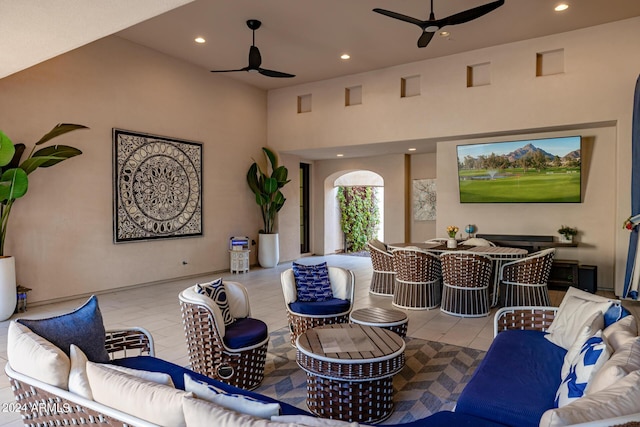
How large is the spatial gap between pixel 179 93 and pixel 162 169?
62.7 inches

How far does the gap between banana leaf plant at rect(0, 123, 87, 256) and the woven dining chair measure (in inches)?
220

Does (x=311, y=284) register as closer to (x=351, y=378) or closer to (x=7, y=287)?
(x=351, y=378)

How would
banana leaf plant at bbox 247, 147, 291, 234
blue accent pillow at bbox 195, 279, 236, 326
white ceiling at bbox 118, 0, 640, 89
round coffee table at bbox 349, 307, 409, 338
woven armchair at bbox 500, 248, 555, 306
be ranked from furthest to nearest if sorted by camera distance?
banana leaf plant at bbox 247, 147, 291, 234, white ceiling at bbox 118, 0, 640, 89, woven armchair at bbox 500, 248, 555, 306, round coffee table at bbox 349, 307, 409, 338, blue accent pillow at bbox 195, 279, 236, 326

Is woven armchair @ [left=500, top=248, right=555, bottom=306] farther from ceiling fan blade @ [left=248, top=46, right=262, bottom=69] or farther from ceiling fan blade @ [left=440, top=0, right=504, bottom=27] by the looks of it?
ceiling fan blade @ [left=248, top=46, right=262, bottom=69]

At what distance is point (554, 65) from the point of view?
6.98 m

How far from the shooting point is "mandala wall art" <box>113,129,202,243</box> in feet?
23.0

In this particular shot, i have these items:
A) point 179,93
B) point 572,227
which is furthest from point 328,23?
point 572,227

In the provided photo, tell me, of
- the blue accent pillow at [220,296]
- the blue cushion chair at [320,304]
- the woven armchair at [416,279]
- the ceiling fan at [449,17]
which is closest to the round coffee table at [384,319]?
the blue cushion chair at [320,304]

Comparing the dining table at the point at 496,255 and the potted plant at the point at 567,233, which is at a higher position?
the potted plant at the point at 567,233

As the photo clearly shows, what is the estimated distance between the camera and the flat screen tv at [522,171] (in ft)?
23.0

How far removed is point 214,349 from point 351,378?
111 centimetres

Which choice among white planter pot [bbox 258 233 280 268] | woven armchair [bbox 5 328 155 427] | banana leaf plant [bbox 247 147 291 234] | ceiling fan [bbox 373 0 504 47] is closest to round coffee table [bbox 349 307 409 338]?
woven armchair [bbox 5 328 155 427]

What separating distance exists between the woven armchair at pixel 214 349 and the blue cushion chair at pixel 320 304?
2.53 feet

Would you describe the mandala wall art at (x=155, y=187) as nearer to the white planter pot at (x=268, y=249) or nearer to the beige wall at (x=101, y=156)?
the beige wall at (x=101, y=156)
